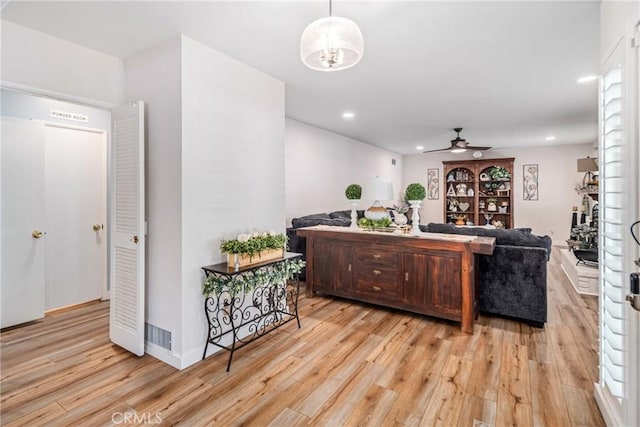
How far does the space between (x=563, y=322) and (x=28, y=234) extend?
556 cm

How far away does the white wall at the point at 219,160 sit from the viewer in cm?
246

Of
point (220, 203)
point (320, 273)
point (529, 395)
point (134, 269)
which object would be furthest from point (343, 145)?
point (529, 395)

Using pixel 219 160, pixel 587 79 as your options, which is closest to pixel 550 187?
pixel 587 79

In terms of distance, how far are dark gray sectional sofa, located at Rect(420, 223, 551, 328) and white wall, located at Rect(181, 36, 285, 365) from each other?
7.51ft

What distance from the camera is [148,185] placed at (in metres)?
2.63

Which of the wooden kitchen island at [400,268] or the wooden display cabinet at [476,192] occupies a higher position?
the wooden display cabinet at [476,192]

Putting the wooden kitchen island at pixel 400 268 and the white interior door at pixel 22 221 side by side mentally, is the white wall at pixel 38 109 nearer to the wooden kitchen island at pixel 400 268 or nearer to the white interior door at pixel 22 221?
the white interior door at pixel 22 221

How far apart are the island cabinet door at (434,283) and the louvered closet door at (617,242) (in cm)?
122

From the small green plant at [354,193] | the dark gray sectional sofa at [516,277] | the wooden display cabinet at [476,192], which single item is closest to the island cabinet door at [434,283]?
the dark gray sectional sofa at [516,277]

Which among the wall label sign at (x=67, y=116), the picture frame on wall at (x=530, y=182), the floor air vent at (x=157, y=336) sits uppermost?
the wall label sign at (x=67, y=116)

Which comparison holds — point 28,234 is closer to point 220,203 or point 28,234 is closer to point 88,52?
point 88,52

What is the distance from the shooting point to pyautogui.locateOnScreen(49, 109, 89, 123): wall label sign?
3.49 m

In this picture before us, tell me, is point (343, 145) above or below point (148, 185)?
above

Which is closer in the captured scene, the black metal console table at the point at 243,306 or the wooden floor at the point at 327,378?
the wooden floor at the point at 327,378
